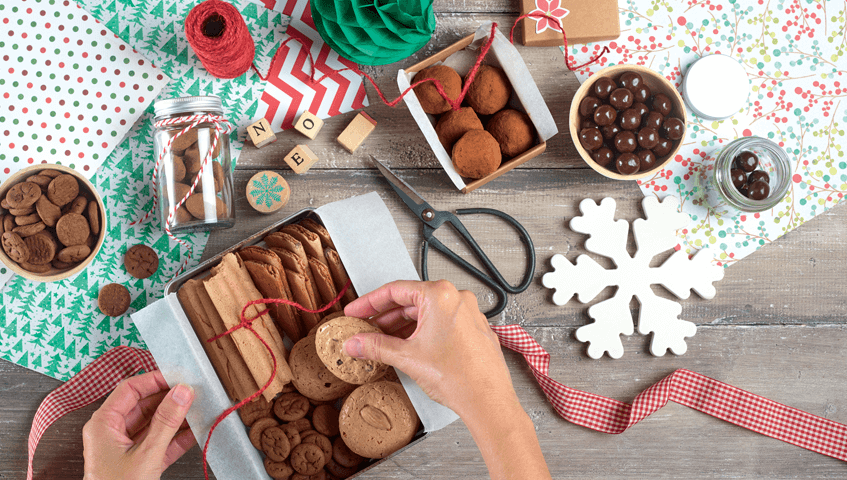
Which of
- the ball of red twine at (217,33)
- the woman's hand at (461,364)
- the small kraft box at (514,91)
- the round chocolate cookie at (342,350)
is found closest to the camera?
the woman's hand at (461,364)

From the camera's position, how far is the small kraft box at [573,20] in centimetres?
145

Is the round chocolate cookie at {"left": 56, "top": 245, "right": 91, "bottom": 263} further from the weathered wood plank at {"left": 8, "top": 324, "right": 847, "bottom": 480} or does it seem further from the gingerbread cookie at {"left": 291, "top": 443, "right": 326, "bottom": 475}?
the weathered wood plank at {"left": 8, "top": 324, "right": 847, "bottom": 480}

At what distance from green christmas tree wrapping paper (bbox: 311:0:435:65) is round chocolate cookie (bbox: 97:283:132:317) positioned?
2.99 ft

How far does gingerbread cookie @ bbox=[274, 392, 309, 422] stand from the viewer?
1253mm

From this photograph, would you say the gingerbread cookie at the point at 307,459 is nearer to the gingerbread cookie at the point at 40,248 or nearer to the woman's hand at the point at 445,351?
the woman's hand at the point at 445,351

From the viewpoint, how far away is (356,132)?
144 centimetres

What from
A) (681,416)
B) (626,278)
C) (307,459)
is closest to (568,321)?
(626,278)

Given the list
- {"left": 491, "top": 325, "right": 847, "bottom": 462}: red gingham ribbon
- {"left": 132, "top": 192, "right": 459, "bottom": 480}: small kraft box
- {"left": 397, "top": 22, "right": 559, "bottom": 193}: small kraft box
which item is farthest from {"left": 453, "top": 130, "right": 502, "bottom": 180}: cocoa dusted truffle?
{"left": 491, "top": 325, "right": 847, "bottom": 462}: red gingham ribbon

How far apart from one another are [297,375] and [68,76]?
110 centimetres

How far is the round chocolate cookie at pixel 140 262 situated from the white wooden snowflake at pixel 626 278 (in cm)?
113

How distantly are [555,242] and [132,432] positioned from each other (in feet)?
4.09

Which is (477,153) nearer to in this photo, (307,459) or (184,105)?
(184,105)

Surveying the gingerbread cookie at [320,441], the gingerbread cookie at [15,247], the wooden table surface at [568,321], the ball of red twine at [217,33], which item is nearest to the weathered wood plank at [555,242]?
the wooden table surface at [568,321]

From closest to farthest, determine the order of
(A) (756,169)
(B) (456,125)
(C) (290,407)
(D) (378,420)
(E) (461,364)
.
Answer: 1. (E) (461,364)
2. (D) (378,420)
3. (C) (290,407)
4. (B) (456,125)
5. (A) (756,169)
